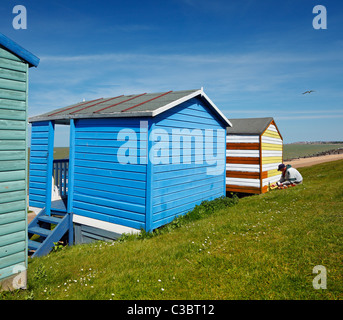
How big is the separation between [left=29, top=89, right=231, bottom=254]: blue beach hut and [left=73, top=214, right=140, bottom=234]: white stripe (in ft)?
0.10

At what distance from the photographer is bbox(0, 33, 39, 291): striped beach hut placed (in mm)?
5117

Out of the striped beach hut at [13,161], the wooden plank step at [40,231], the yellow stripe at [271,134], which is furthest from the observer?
the yellow stripe at [271,134]

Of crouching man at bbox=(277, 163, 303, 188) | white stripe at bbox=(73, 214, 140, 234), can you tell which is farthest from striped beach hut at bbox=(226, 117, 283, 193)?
white stripe at bbox=(73, 214, 140, 234)

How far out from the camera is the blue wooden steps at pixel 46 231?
837 centimetres

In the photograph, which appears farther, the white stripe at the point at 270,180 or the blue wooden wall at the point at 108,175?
the white stripe at the point at 270,180

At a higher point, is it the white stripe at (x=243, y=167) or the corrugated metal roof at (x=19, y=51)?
the corrugated metal roof at (x=19, y=51)

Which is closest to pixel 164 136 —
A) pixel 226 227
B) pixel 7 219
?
pixel 226 227

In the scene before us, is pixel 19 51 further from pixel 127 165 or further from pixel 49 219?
pixel 49 219

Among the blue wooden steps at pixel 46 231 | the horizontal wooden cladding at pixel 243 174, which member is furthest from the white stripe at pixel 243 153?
the blue wooden steps at pixel 46 231

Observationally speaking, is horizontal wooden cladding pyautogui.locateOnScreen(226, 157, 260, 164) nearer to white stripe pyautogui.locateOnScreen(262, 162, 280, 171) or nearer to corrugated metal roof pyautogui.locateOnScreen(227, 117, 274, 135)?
white stripe pyautogui.locateOnScreen(262, 162, 280, 171)

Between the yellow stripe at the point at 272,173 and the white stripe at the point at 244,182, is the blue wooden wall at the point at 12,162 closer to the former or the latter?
the white stripe at the point at 244,182

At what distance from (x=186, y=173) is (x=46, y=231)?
535 cm

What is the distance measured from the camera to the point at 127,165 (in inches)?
320

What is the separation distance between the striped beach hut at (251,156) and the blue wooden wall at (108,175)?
8847 millimetres
